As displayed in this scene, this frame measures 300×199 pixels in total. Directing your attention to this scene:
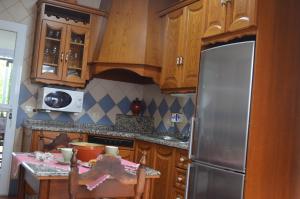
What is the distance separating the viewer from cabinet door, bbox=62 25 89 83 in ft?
13.8

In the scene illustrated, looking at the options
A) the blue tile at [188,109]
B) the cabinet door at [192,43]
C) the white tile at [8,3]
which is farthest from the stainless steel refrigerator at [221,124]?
the white tile at [8,3]

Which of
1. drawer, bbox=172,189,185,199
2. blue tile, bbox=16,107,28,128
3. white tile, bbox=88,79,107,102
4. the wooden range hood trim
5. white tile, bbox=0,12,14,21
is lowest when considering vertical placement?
drawer, bbox=172,189,185,199

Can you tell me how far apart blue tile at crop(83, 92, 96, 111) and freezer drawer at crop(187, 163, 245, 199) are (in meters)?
2.23

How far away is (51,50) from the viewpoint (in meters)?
4.22

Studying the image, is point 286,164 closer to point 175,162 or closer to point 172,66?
point 175,162

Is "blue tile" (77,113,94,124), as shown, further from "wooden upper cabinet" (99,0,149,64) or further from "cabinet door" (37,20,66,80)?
"wooden upper cabinet" (99,0,149,64)

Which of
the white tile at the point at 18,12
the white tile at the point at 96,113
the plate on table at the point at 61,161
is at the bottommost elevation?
the plate on table at the point at 61,161

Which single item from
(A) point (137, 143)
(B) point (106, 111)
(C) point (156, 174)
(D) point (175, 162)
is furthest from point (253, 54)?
(B) point (106, 111)

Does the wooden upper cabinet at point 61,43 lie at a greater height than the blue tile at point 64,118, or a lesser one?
greater

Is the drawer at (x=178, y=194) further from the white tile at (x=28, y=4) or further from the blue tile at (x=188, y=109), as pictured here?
the white tile at (x=28, y=4)

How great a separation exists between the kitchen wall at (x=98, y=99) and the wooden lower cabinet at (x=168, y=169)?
60 cm

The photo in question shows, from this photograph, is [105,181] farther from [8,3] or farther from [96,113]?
[8,3]

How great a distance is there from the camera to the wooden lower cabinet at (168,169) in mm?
3125

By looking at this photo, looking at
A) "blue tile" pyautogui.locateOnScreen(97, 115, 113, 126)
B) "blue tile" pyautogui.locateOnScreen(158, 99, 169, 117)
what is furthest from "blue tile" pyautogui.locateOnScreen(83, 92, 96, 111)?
"blue tile" pyautogui.locateOnScreen(158, 99, 169, 117)
